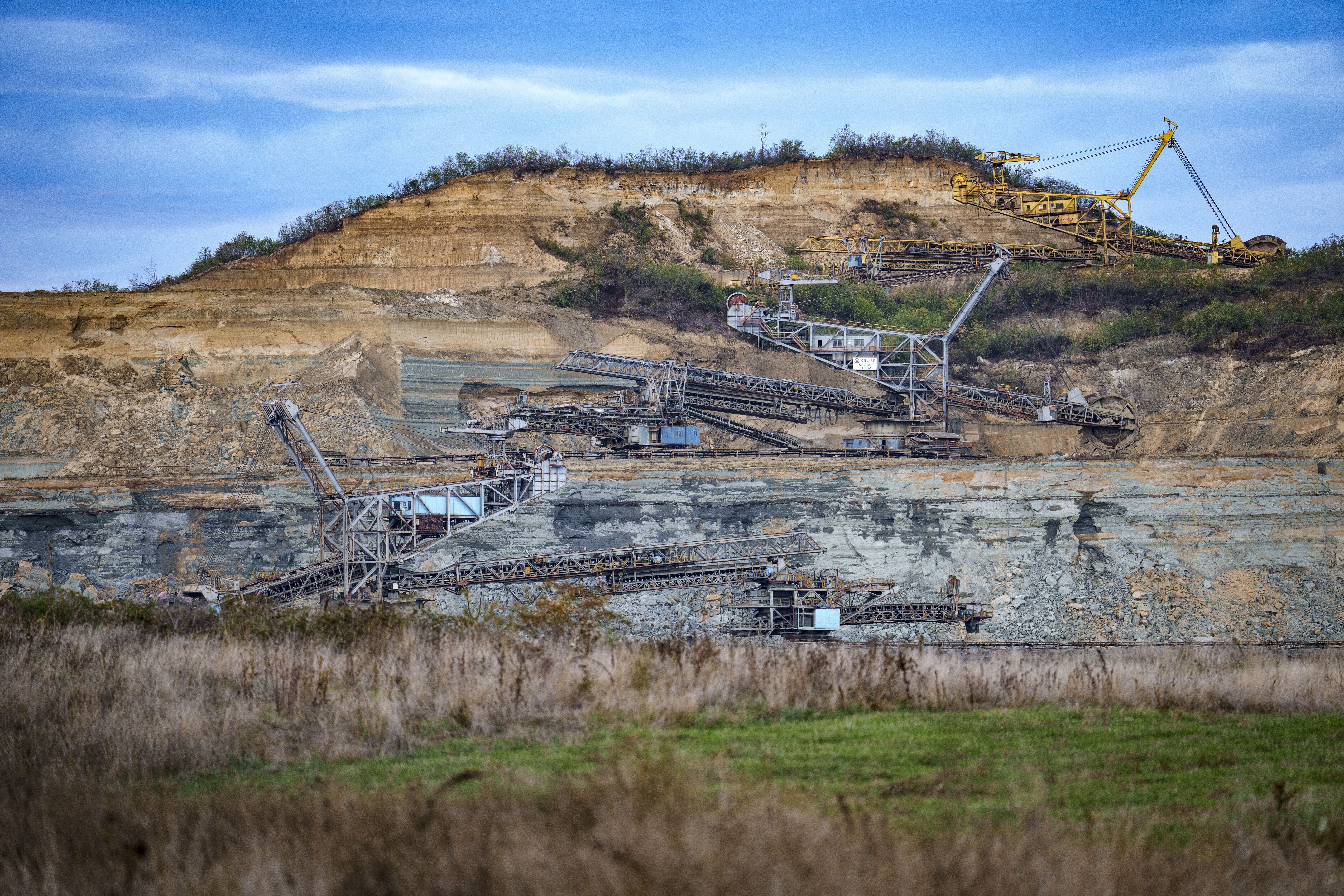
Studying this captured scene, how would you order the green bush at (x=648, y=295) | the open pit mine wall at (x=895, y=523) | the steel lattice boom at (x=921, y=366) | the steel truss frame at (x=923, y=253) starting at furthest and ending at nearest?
the steel truss frame at (x=923, y=253), the green bush at (x=648, y=295), the steel lattice boom at (x=921, y=366), the open pit mine wall at (x=895, y=523)

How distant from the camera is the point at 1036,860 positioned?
595cm

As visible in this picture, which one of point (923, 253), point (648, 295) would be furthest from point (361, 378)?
point (923, 253)

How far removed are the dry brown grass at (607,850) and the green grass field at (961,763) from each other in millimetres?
764

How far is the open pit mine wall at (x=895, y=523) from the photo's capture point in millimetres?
42656

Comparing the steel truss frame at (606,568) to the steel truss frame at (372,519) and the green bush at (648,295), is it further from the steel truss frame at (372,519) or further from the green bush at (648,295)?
the green bush at (648,295)

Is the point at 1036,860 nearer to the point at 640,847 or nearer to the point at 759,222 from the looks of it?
the point at 640,847

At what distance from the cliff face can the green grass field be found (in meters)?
58.9

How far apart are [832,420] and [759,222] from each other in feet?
76.7

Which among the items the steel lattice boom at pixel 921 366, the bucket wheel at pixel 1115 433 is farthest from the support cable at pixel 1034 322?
the bucket wheel at pixel 1115 433

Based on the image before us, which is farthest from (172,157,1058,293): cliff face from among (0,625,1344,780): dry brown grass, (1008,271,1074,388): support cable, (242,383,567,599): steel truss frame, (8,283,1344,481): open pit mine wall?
(0,625,1344,780): dry brown grass

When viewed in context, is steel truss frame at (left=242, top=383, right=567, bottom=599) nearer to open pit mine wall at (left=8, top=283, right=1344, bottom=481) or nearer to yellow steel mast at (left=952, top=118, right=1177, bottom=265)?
open pit mine wall at (left=8, top=283, right=1344, bottom=481)

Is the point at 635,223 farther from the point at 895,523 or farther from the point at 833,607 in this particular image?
the point at 833,607

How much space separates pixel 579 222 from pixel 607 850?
229ft

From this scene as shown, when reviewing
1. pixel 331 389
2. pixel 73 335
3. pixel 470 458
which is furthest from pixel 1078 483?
pixel 73 335
